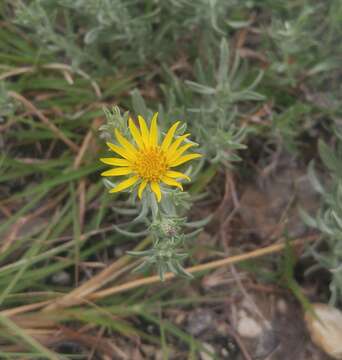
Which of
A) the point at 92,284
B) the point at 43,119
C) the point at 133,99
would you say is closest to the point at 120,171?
the point at 133,99

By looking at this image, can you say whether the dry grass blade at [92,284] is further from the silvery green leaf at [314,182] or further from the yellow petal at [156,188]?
the silvery green leaf at [314,182]

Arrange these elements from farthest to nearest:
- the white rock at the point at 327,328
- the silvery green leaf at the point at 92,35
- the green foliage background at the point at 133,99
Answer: the silvery green leaf at the point at 92,35, the green foliage background at the point at 133,99, the white rock at the point at 327,328

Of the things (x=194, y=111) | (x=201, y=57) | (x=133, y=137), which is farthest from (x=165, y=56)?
(x=133, y=137)

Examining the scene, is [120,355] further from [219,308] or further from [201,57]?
[201,57]

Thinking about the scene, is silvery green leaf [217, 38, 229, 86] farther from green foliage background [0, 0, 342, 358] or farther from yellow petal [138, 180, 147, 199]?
yellow petal [138, 180, 147, 199]

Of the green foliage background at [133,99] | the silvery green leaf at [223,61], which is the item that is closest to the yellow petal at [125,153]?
the green foliage background at [133,99]
